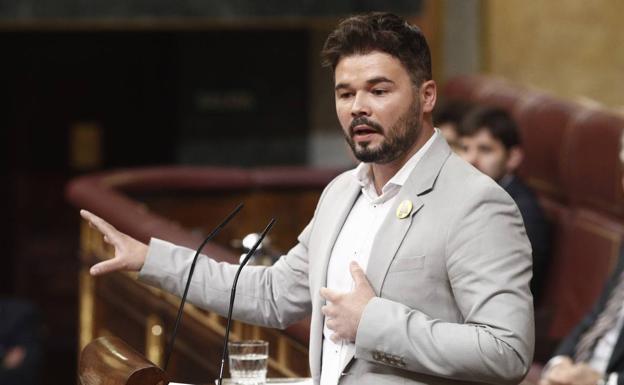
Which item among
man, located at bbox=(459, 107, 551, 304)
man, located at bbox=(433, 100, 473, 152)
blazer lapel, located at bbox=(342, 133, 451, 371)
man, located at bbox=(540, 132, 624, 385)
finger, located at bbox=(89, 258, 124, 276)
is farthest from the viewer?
man, located at bbox=(433, 100, 473, 152)

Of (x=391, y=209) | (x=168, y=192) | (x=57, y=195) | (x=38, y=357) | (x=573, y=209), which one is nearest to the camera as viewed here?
(x=391, y=209)

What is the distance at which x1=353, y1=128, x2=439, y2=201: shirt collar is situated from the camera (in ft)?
6.83

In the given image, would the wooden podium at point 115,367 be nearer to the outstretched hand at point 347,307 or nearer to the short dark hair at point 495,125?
the outstretched hand at point 347,307

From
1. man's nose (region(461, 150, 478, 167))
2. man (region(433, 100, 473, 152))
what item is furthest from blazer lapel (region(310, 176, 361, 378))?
man (region(433, 100, 473, 152))

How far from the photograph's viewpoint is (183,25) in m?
6.50

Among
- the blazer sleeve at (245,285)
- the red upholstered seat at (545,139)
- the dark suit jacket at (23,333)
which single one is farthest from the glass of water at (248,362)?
the dark suit jacket at (23,333)

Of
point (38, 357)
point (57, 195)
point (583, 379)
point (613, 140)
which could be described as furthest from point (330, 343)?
point (57, 195)

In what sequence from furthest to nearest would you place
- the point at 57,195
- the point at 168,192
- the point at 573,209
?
1. the point at 57,195
2. the point at 168,192
3. the point at 573,209

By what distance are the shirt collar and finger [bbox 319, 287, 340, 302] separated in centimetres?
23

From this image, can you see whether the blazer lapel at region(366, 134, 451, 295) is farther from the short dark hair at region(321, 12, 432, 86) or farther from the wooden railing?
the wooden railing

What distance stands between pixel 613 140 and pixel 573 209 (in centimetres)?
40

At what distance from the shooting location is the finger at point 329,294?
1953 mm

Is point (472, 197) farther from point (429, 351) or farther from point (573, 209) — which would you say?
point (573, 209)

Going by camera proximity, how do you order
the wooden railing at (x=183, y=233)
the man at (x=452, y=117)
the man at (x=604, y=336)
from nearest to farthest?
the man at (x=604, y=336), the wooden railing at (x=183, y=233), the man at (x=452, y=117)
